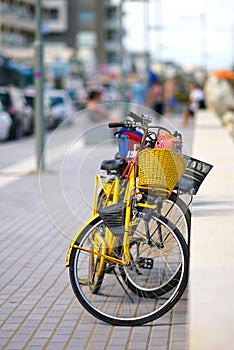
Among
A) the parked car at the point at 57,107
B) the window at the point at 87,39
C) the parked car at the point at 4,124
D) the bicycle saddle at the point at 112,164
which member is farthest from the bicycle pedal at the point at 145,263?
the window at the point at 87,39

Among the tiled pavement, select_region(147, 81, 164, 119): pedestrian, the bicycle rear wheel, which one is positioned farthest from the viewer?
select_region(147, 81, 164, 119): pedestrian

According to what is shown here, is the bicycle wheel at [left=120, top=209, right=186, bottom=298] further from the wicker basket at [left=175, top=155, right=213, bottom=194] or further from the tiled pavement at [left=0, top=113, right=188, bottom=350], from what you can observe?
the wicker basket at [left=175, top=155, right=213, bottom=194]

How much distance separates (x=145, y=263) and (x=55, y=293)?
1.24 metres

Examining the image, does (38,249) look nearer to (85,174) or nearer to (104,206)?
(85,174)

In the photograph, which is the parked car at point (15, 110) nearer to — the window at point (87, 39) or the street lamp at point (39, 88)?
the street lamp at point (39, 88)

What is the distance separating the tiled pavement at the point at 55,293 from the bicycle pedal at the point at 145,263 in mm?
370

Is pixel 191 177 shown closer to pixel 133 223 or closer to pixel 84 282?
pixel 133 223

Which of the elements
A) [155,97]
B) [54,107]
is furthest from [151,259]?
[54,107]

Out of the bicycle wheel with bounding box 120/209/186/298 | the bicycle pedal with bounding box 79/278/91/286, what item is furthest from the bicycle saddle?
the bicycle pedal with bounding box 79/278/91/286

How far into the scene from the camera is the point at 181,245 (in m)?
6.42

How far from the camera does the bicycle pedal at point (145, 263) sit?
6.73 metres

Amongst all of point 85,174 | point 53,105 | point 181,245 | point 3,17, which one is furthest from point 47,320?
point 3,17

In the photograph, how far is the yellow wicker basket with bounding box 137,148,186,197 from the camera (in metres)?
6.59

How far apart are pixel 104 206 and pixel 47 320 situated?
0.92 m
